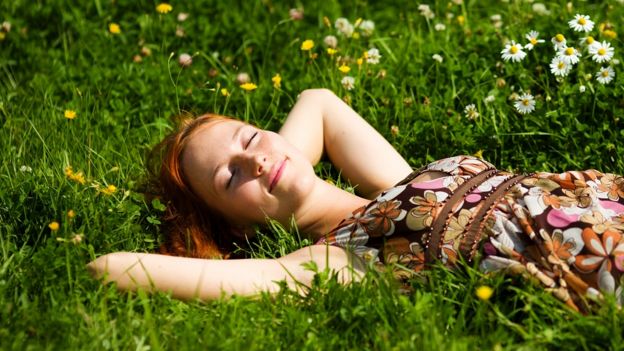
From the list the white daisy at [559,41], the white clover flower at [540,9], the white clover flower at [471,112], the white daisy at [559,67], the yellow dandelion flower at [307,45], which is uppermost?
the white daisy at [559,41]

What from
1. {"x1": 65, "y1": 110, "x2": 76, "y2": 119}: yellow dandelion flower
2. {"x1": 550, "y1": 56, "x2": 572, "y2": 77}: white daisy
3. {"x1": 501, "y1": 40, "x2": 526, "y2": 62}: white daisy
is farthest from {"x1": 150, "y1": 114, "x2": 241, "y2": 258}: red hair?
{"x1": 550, "y1": 56, "x2": 572, "y2": 77}: white daisy

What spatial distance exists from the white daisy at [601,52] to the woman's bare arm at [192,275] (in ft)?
5.10

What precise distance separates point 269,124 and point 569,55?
1372mm

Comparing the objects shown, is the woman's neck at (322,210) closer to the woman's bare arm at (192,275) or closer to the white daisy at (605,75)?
the woman's bare arm at (192,275)

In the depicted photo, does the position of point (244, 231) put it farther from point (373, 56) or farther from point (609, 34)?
→ point (609, 34)

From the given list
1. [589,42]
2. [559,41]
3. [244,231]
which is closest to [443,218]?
[244,231]

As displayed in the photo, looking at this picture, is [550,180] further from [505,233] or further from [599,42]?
[599,42]

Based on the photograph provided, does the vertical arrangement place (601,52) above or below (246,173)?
above

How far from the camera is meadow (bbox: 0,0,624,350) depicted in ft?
9.26

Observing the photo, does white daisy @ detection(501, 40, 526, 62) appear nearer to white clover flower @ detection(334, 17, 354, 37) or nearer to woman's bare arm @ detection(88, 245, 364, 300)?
white clover flower @ detection(334, 17, 354, 37)

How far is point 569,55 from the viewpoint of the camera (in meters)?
3.94

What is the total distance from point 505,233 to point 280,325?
0.78 meters

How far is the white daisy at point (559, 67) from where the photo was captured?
3922mm

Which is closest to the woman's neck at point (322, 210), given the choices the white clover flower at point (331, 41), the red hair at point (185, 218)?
the red hair at point (185, 218)
